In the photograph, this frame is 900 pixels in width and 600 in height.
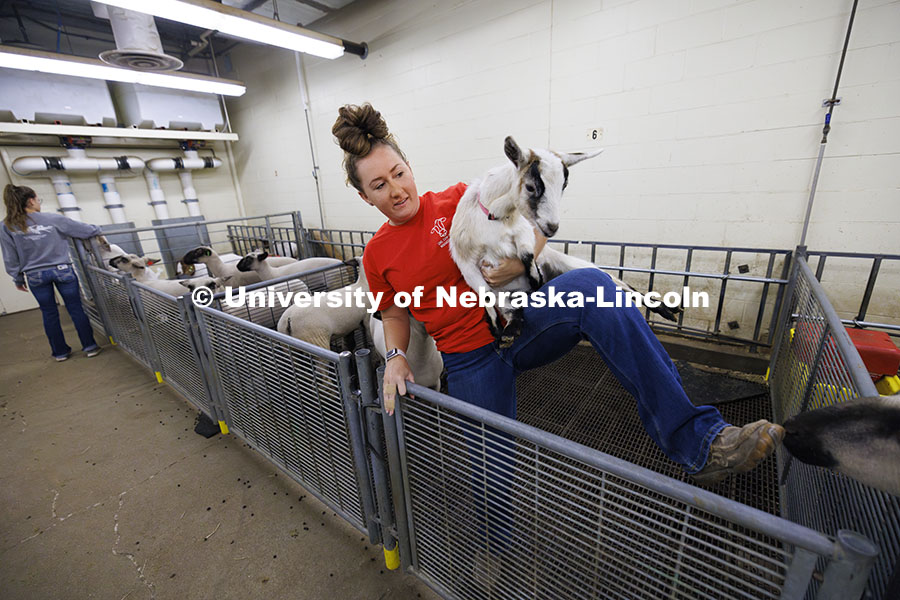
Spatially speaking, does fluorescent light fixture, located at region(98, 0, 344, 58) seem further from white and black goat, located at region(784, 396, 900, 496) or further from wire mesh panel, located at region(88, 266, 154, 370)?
white and black goat, located at region(784, 396, 900, 496)

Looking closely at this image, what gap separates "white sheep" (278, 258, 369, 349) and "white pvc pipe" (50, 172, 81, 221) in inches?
244

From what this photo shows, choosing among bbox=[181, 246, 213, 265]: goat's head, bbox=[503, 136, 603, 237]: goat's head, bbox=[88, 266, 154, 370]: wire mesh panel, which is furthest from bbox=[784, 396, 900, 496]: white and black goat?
bbox=[181, 246, 213, 265]: goat's head

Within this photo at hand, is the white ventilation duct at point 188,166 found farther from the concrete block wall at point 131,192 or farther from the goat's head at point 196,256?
the goat's head at point 196,256

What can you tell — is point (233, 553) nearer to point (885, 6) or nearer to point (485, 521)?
point (485, 521)

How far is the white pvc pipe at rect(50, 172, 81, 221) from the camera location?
237 inches

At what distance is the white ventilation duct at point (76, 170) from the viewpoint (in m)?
5.70

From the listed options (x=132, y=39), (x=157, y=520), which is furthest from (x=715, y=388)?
(x=132, y=39)

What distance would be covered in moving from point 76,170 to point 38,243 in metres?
3.67

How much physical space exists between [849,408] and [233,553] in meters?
2.32

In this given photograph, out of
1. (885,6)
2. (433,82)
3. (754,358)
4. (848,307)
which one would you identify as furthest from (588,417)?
(433,82)

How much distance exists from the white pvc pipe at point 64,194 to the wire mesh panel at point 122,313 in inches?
145

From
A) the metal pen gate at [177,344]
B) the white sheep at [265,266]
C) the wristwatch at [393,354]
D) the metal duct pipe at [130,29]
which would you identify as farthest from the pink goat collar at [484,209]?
the metal duct pipe at [130,29]

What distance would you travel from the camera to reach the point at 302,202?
7.11 m

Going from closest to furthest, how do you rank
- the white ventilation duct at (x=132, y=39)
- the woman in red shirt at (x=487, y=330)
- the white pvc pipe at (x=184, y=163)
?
the woman in red shirt at (x=487, y=330) < the white ventilation duct at (x=132, y=39) < the white pvc pipe at (x=184, y=163)
